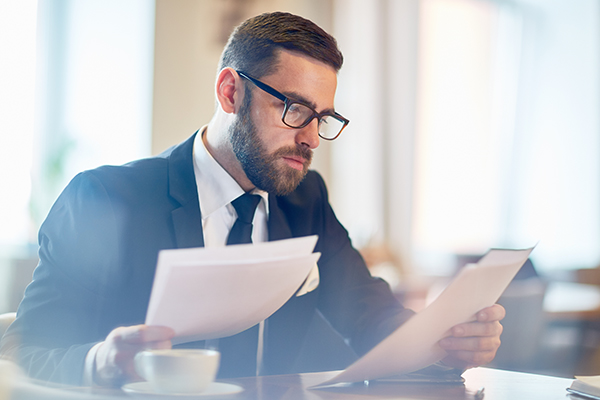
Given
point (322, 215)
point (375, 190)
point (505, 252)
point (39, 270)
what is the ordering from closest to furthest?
point (505, 252), point (39, 270), point (322, 215), point (375, 190)

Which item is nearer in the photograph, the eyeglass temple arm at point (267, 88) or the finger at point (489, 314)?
the finger at point (489, 314)

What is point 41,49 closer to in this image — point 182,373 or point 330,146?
point 330,146

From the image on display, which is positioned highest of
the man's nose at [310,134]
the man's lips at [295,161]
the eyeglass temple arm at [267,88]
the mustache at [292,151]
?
the eyeglass temple arm at [267,88]

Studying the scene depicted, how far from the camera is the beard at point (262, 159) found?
125 centimetres

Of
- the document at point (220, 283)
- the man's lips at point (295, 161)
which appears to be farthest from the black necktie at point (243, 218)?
the document at point (220, 283)

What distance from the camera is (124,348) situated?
684mm

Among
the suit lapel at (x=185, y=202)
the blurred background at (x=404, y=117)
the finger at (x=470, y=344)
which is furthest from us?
the blurred background at (x=404, y=117)

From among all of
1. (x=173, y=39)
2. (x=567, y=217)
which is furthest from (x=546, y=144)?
(x=173, y=39)

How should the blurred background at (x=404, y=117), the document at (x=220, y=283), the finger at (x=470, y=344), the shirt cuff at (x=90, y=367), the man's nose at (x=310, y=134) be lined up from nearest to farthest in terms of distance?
the document at (x=220, y=283)
the shirt cuff at (x=90, y=367)
the finger at (x=470, y=344)
the man's nose at (x=310, y=134)
the blurred background at (x=404, y=117)

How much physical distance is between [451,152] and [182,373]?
4558mm

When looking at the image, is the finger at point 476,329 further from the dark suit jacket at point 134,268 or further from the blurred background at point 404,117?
the blurred background at point 404,117

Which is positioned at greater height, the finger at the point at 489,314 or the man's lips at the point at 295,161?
the man's lips at the point at 295,161

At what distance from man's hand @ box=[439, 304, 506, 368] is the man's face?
0.52m

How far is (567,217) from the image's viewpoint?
16.0ft
